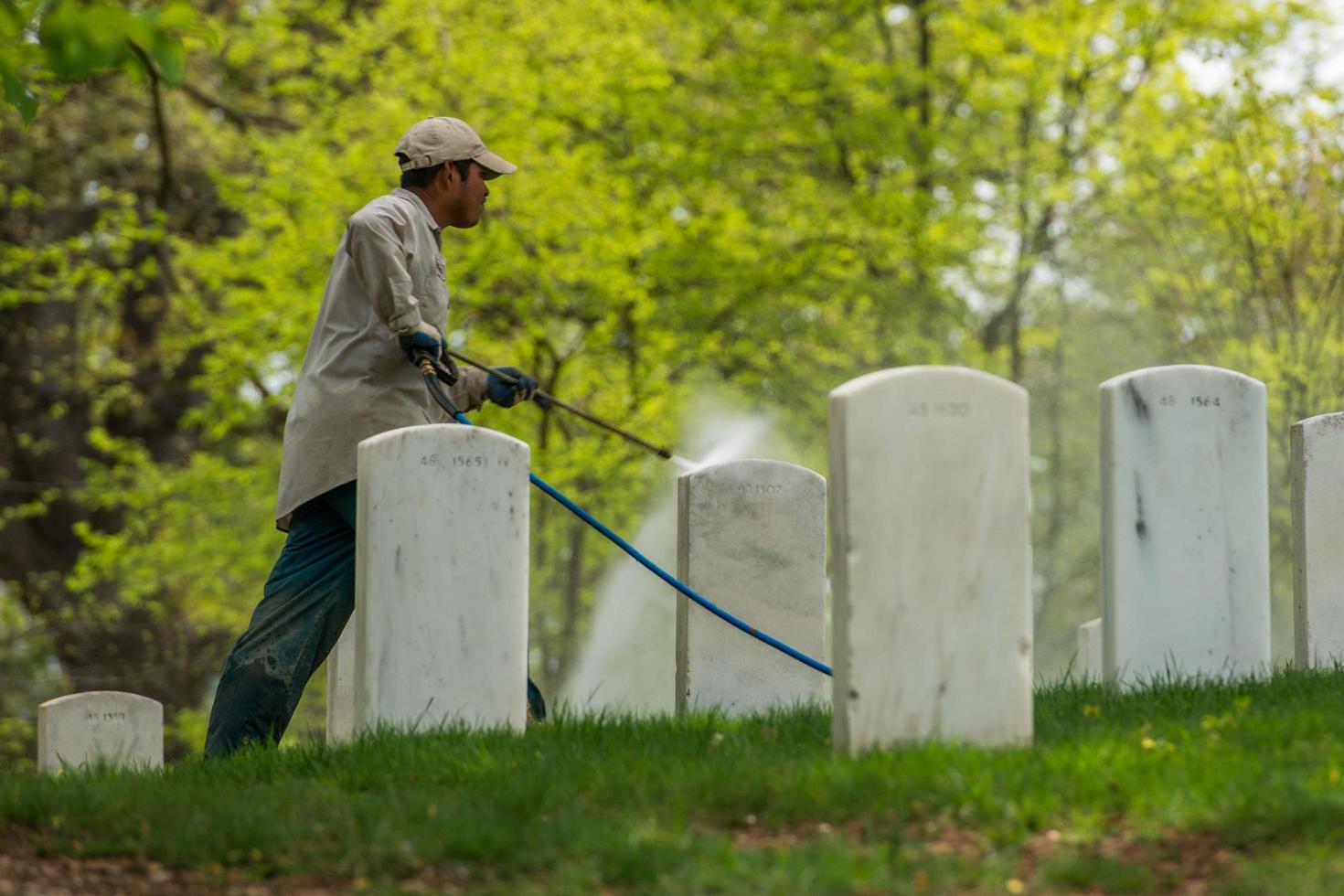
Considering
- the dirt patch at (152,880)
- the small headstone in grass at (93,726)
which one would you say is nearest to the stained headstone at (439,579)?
the dirt patch at (152,880)

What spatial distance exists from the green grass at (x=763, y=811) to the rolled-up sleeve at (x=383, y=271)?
158cm

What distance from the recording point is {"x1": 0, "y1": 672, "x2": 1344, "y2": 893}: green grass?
366 cm

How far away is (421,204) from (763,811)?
3.07m

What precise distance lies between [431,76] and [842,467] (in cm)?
1319

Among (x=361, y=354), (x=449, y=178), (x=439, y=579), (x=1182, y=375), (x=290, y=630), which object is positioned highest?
(x=449, y=178)

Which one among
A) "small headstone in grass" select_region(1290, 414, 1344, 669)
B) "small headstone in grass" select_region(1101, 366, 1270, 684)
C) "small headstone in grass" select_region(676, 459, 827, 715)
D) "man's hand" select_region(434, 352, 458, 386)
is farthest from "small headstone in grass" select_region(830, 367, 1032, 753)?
"small headstone in grass" select_region(1290, 414, 1344, 669)

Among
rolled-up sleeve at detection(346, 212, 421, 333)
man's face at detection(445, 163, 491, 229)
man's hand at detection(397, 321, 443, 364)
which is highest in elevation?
man's face at detection(445, 163, 491, 229)

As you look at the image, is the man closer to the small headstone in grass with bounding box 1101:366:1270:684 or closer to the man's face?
the man's face

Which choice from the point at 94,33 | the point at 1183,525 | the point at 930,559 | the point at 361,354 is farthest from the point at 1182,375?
the point at 94,33

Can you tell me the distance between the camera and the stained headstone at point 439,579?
5379 mm

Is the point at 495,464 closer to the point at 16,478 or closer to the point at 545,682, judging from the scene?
the point at 545,682

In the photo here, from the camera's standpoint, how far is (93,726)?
9.01 metres

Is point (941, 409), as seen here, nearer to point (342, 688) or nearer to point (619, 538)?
point (619, 538)

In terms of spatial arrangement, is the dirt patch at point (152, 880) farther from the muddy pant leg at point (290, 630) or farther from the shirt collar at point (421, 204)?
the shirt collar at point (421, 204)
